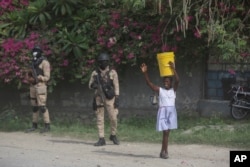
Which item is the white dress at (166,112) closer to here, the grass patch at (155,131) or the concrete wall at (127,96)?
the grass patch at (155,131)

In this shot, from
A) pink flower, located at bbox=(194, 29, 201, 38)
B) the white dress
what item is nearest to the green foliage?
pink flower, located at bbox=(194, 29, 201, 38)

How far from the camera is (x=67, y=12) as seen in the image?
40.8 ft

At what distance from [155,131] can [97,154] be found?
2.47 m

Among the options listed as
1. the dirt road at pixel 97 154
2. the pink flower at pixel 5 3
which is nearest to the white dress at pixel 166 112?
the dirt road at pixel 97 154

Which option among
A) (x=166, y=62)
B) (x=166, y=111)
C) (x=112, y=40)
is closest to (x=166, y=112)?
(x=166, y=111)

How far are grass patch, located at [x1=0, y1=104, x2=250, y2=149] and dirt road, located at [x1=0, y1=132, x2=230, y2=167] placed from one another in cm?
51

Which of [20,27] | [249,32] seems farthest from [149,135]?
[20,27]

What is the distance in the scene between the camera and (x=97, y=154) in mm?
8820

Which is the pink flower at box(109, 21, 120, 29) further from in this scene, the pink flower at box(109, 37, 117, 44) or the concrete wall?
the concrete wall

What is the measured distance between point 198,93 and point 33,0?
4.79 meters

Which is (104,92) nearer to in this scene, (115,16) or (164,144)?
(164,144)

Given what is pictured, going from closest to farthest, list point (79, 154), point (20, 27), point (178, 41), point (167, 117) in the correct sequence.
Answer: point (167, 117) → point (79, 154) → point (178, 41) → point (20, 27)

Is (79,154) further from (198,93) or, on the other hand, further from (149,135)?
(198,93)

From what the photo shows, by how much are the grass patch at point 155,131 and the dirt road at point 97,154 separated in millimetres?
505
